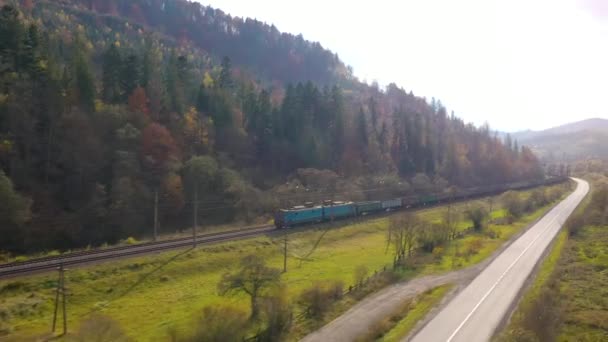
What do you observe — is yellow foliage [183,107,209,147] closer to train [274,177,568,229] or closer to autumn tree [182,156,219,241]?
autumn tree [182,156,219,241]

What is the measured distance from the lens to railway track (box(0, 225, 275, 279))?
100ft

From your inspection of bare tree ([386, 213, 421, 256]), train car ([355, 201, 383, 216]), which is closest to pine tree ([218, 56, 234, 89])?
train car ([355, 201, 383, 216])

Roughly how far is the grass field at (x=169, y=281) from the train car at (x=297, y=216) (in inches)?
71.9

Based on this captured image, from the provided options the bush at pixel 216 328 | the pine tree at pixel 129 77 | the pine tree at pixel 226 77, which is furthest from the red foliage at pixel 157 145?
the bush at pixel 216 328

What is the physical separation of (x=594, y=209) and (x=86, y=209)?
269 ft

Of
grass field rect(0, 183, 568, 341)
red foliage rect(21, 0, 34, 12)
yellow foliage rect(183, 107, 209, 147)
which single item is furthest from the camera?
red foliage rect(21, 0, 34, 12)

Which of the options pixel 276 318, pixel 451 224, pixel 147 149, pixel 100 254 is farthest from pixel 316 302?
pixel 147 149

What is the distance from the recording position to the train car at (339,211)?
58.6 m

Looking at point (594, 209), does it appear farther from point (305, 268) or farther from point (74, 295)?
point (74, 295)

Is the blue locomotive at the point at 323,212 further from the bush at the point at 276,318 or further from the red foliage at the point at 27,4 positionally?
the red foliage at the point at 27,4

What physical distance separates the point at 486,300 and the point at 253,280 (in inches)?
685

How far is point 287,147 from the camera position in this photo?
86188 mm

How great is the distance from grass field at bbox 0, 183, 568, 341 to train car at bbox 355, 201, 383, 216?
531 inches

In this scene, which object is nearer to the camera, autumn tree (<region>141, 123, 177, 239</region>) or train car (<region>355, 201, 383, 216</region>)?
autumn tree (<region>141, 123, 177, 239</region>)
